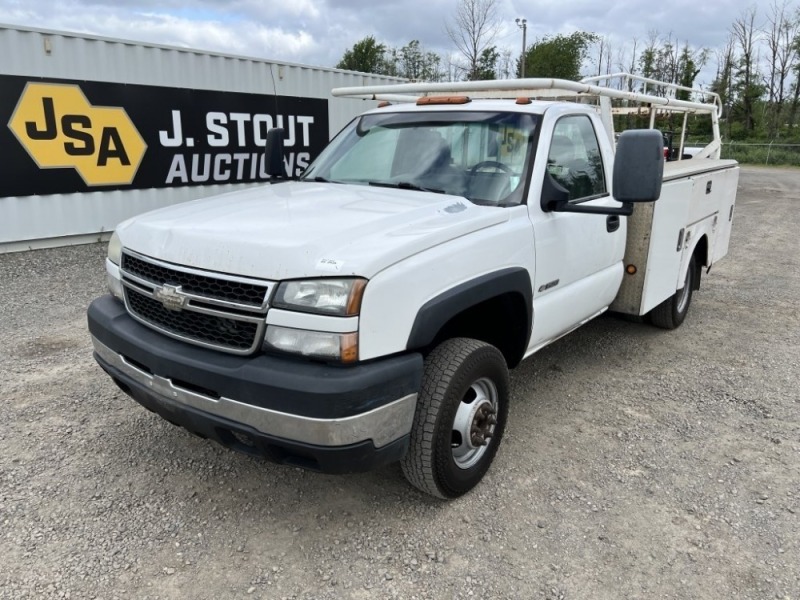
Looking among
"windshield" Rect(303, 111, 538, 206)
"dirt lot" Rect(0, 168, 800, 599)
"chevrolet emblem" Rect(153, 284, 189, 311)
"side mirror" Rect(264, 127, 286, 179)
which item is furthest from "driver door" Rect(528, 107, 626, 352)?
"side mirror" Rect(264, 127, 286, 179)

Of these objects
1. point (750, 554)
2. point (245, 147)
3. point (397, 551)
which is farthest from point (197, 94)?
point (750, 554)

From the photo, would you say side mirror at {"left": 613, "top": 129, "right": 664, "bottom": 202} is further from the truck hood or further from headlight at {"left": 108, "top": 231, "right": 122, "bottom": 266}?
headlight at {"left": 108, "top": 231, "right": 122, "bottom": 266}

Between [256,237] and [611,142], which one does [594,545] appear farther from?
[611,142]

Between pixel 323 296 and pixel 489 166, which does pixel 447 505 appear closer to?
pixel 323 296

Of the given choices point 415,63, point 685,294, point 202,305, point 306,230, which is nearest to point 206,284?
point 202,305

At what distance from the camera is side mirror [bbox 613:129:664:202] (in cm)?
306

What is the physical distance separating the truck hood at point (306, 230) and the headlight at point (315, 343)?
0.22 m

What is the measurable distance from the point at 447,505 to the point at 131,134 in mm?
8384

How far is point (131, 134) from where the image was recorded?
938 centimetres

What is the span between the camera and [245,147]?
1082 cm

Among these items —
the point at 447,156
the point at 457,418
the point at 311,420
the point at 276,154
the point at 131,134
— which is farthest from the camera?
the point at 131,134

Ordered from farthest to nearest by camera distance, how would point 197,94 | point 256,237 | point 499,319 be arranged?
point 197,94
point 499,319
point 256,237

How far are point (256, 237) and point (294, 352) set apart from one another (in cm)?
53

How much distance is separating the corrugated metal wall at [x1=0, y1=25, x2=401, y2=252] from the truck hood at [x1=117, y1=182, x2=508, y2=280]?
6508 mm
